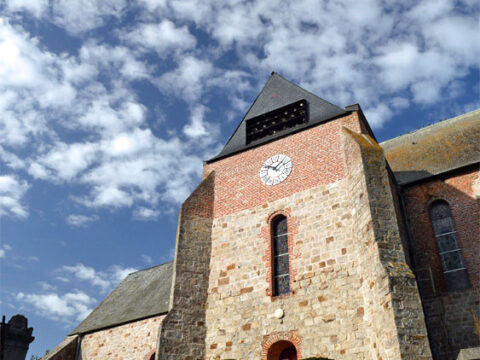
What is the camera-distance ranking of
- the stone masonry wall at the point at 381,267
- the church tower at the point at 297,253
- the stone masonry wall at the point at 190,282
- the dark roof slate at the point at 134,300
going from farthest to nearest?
the dark roof slate at the point at 134,300, the stone masonry wall at the point at 190,282, the church tower at the point at 297,253, the stone masonry wall at the point at 381,267

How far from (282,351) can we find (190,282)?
3166 millimetres

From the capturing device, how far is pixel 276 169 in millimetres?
13984

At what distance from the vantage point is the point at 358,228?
35.8ft

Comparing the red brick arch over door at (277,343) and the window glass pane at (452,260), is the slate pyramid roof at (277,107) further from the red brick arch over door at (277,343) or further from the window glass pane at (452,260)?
the red brick arch over door at (277,343)

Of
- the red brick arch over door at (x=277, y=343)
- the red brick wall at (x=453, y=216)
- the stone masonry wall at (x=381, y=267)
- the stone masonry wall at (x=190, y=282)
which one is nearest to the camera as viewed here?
the stone masonry wall at (x=381, y=267)

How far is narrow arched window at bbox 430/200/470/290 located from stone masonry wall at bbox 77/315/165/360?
29.3 feet

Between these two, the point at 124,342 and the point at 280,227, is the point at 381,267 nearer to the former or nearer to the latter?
the point at 280,227

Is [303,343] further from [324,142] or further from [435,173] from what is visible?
→ [435,173]

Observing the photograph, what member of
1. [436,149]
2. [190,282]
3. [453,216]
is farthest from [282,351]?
[436,149]

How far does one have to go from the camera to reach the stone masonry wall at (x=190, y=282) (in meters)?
11.7

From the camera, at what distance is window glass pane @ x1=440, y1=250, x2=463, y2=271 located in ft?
40.3

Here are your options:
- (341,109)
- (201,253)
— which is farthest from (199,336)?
(341,109)

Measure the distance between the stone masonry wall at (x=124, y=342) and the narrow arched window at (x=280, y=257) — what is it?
502cm

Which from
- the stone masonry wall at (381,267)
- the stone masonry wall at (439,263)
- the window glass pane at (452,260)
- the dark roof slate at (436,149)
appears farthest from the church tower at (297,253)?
the dark roof slate at (436,149)
